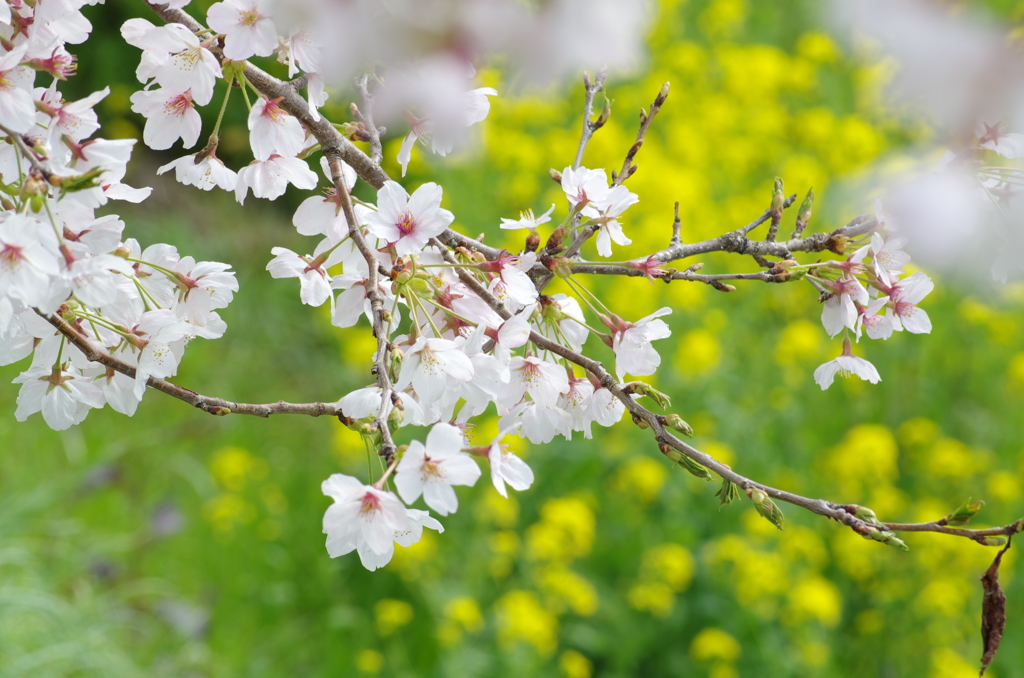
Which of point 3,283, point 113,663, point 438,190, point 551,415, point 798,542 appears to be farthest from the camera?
point 798,542

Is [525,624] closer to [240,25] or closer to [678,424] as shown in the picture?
[678,424]

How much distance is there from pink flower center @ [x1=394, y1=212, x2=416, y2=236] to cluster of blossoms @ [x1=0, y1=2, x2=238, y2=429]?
233 mm

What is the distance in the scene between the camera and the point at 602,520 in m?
2.49

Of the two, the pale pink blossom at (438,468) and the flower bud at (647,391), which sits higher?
the pale pink blossom at (438,468)

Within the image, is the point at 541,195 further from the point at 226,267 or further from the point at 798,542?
the point at 226,267

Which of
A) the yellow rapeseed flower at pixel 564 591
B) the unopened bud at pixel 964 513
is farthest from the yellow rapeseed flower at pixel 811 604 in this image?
the unopened bud at pixel 964 513

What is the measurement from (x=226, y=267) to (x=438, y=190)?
29cm

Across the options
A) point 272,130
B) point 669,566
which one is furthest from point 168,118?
point 669,566

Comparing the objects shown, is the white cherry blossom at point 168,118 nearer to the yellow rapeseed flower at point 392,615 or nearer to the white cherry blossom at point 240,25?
the white cherry blossom at point 240,25

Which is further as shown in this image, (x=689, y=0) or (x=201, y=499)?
(x=689, y=0)

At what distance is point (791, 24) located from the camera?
5316 millimetres

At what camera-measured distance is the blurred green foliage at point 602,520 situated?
2035 millimetres

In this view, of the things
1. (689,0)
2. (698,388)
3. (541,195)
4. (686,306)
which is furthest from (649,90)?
(689,0)

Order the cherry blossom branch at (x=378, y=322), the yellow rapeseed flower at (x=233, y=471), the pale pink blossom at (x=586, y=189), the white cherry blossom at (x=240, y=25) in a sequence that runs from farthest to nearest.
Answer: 1. the yellow rapeseed flower at (x=233, y=471)
2. the pale pink blossom at (x=586, y=189)
3. the white cherry blossom at (x=240, y=25)
4. the cherry blossom branch at (x=378, y=322)
